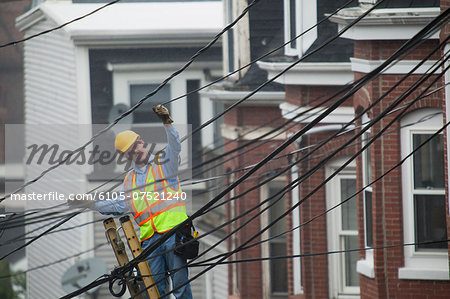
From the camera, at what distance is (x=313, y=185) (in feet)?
52.2

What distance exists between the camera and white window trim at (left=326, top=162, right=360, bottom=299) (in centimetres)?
1570

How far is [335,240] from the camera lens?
1591 centimetres

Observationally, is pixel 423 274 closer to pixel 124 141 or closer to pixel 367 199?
pixel 367 199

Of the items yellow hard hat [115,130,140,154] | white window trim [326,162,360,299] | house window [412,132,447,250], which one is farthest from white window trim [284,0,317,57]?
yellow hard hat [115,130,140,154]

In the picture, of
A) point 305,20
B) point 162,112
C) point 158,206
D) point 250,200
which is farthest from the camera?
point 250,200

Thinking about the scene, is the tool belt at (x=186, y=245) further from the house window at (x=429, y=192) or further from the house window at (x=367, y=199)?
the house window at (x=367, y=199)

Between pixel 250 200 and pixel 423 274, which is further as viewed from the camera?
pixel 250 200

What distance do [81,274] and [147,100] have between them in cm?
616

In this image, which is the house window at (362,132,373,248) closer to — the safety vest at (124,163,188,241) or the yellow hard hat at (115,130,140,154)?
the safety vest at (124,163,188,241)

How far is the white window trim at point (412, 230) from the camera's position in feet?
40.8

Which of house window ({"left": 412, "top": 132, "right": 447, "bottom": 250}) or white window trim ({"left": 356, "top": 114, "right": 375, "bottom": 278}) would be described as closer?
house window ({"left": 412, "top": 132, "right": 447, "bottom": 250})

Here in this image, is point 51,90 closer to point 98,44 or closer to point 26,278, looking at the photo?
point 98,44

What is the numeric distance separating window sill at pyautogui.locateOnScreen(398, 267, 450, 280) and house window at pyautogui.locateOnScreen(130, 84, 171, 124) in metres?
15.2

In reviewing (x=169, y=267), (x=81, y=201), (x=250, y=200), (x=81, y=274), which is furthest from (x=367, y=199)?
(x=81, y=274)
